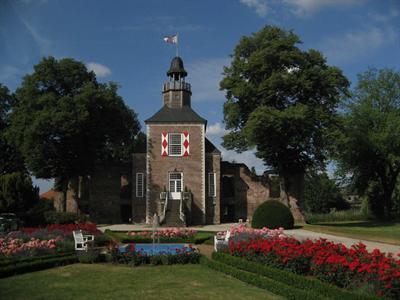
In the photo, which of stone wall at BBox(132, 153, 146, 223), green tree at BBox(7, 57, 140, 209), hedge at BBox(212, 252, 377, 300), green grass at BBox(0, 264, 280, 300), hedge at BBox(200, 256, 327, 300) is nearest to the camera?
hedge at BBox(212, 252, 377, 300)

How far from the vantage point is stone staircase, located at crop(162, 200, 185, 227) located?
3131cm

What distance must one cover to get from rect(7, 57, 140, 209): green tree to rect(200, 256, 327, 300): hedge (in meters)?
22.0

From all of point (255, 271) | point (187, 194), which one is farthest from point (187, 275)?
point (187, 194)

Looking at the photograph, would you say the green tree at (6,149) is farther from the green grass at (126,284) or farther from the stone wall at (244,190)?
the green grass at (126,284)

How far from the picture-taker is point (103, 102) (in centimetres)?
3316

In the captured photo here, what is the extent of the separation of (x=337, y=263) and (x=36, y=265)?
24.8 ft

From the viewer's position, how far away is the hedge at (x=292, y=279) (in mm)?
7283

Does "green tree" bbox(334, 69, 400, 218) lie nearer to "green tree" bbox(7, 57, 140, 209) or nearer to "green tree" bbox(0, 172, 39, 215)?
"green tree" bbox(7, 57, 140, 209)

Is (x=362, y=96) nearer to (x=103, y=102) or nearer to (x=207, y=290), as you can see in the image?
(x=103, y=102)

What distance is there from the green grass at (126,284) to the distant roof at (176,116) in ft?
76.7

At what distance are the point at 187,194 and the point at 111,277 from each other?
22687 millimetres

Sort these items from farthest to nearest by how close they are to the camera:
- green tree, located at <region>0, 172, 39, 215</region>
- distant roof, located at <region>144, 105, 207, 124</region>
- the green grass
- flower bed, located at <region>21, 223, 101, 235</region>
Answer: distant roof, located at <region>144, 105, 207, 124</region>, green tree, located at <region>0, 172, 39, 215</region>, flower bed, located at <region>21, 223, 101, 235</region>, the green grass

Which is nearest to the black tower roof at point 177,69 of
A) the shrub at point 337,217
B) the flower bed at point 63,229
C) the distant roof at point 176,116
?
the distant roof at point 176,116

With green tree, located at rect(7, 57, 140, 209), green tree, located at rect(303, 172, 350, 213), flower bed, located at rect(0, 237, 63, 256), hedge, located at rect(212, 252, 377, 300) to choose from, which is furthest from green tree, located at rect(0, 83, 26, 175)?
green tree, located at rect(303, 172, 350, 213)
